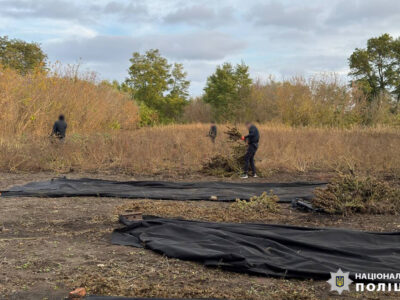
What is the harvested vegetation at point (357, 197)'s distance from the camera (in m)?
7.11

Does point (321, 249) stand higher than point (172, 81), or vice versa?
point (172, 81)

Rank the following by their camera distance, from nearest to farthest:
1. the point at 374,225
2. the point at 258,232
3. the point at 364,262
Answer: the point at 364,262 → the point at 258,232 → the point at 374,225

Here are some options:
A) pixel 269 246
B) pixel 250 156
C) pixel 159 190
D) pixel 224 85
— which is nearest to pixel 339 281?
pixel 269 246

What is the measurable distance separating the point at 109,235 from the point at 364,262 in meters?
3.30

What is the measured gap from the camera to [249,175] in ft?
40.6

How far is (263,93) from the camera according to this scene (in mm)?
29125

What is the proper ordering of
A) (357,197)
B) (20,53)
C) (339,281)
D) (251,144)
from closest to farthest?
(339,281) → (357,197) → (251,144) → (20,53)

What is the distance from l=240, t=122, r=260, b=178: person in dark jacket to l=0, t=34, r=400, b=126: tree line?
417cm

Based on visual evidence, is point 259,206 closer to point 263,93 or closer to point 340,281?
point 340,281

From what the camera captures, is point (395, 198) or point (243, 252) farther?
point (395, 198)

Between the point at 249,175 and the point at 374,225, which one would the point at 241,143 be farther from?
the point at 374,225

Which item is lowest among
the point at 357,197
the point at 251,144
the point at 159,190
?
the point at 159,190

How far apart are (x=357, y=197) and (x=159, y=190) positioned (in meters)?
4.40

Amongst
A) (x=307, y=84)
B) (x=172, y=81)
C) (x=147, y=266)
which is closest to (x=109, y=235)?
(x=147, y=266)
